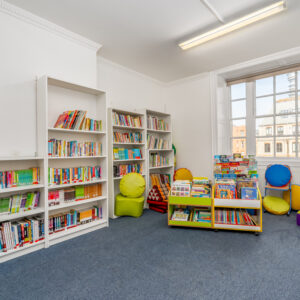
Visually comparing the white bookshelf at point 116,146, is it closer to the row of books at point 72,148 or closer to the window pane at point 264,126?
the row of books at point 72,148

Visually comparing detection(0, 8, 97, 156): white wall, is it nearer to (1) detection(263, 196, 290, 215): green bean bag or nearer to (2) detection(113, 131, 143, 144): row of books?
(2) detection(113, 131, 143, 144): row of books

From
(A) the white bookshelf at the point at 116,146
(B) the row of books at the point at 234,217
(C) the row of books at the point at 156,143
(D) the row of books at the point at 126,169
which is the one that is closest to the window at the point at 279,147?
(B) the row of books at the point at 234,217

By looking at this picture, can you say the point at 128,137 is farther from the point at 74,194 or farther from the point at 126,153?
the point at 74,194

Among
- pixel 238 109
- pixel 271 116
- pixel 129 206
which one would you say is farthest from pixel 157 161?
pixel 271 116

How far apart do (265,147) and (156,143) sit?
7.88 ft

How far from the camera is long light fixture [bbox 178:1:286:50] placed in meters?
2.62

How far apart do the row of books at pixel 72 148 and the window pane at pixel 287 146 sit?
3704 millimetres

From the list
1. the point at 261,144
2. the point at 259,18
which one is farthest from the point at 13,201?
the point at 261,144

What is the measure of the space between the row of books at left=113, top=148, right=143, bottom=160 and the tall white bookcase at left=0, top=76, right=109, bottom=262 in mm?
414

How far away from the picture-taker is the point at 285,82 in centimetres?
432

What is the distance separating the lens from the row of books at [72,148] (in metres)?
2.80

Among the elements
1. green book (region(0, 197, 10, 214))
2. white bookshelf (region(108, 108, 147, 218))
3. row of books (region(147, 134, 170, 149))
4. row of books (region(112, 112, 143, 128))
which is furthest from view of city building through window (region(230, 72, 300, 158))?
green book (region(0, 197, 10, 214))

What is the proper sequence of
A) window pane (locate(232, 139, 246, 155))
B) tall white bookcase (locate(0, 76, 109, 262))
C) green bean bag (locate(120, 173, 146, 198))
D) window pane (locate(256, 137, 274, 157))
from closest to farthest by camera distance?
tall white bookcase (locate(0, 76, 109, 262)) < green bean bag (locate(120, 173, 146, 198)) < window pane (locate(256, 137, 274, 157)) < window pane (locate(232, 139, 246, 155))

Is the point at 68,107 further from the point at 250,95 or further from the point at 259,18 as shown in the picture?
the point at 250,95
